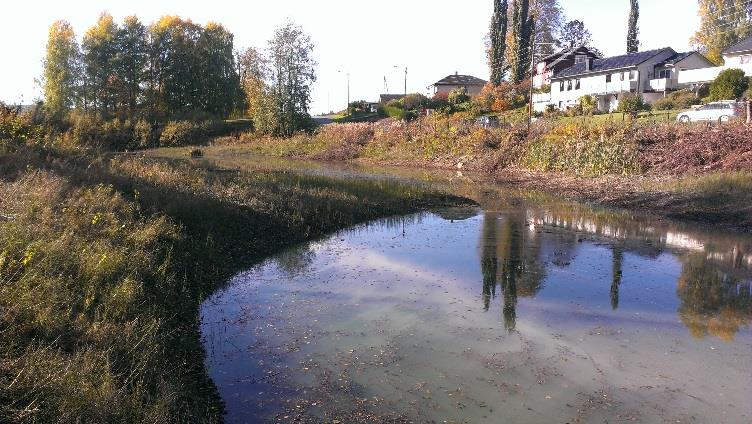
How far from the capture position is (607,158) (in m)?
27.4

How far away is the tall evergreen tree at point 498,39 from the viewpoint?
6306 cm

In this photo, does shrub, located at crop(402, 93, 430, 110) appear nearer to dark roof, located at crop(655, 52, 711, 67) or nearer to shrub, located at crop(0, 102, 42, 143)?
dark roof, located at crop(655, 52, 711, 67)

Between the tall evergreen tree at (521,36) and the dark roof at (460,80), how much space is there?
1925 cm

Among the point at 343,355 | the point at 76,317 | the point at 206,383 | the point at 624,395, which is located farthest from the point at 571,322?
the point at 76,317

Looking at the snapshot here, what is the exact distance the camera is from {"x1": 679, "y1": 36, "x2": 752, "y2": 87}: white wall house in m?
46.0

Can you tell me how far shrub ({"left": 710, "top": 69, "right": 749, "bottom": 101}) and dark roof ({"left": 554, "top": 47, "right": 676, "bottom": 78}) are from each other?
12.0 m

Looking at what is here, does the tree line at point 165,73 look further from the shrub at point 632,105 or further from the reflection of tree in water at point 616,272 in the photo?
the reflection of tree in water at point 616,272

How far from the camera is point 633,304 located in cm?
980

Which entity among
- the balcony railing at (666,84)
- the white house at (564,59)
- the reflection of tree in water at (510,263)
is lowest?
the reflection of tree in water at (510,263)

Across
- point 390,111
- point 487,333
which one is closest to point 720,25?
point 390,111

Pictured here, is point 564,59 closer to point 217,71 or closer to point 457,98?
point 457,98

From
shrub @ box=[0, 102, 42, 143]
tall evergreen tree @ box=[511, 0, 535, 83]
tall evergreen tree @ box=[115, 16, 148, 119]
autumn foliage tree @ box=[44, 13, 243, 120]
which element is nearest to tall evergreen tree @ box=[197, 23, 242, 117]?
autumn foliage tree @ box=[44, 13, 243, 120]

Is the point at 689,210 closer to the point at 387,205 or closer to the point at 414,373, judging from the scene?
the point at 387,205

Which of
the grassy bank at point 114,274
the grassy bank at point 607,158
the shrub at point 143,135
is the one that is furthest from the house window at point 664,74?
the shrub at point 143,135
